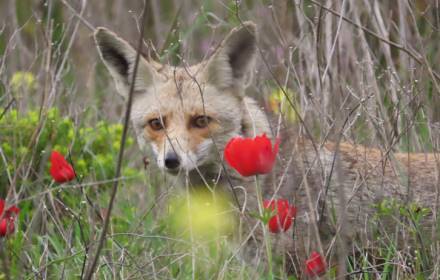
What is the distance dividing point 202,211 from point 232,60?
4.50 feet

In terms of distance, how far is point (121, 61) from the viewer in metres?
5.75

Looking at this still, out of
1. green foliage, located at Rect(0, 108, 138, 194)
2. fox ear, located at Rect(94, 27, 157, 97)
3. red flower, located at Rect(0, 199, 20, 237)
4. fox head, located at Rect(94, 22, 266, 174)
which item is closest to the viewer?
red flower, located at Rect(0, 199, 20, 237)

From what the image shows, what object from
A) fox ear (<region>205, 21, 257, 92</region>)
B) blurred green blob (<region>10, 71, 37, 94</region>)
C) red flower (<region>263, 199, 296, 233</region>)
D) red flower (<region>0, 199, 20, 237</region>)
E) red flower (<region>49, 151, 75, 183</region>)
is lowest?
red flower (<region>0, 199, 20, 237</region>)

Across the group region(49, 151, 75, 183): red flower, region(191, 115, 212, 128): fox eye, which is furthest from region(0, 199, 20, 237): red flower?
region(191, 115, 212, 128): fox eye

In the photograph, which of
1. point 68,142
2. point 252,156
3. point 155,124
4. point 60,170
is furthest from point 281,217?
point 68,142

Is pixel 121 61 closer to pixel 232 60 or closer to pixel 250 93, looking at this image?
pixel 232 60

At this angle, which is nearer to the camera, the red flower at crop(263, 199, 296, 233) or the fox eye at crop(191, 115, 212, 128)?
the red flower at crop(263, 199, 296, 233)

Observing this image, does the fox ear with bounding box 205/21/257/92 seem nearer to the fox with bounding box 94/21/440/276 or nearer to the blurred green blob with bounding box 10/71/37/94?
the fox with bounding box 94/21/440/276

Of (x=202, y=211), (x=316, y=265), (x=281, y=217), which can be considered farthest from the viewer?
(x=202, y=211)

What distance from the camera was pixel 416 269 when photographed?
4.27 m

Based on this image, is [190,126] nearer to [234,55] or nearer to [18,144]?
[234,55]

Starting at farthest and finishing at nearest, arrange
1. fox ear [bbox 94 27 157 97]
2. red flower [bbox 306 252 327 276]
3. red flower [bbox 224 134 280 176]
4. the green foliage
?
the green foliage
fox ear [bbox 94 27 157 97]
red flower [bbox 306 252 327 276]
red flower [bbox 224 134 280 176]

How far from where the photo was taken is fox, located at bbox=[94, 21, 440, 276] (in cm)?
493

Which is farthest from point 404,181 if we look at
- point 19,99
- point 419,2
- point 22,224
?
point 419,2
